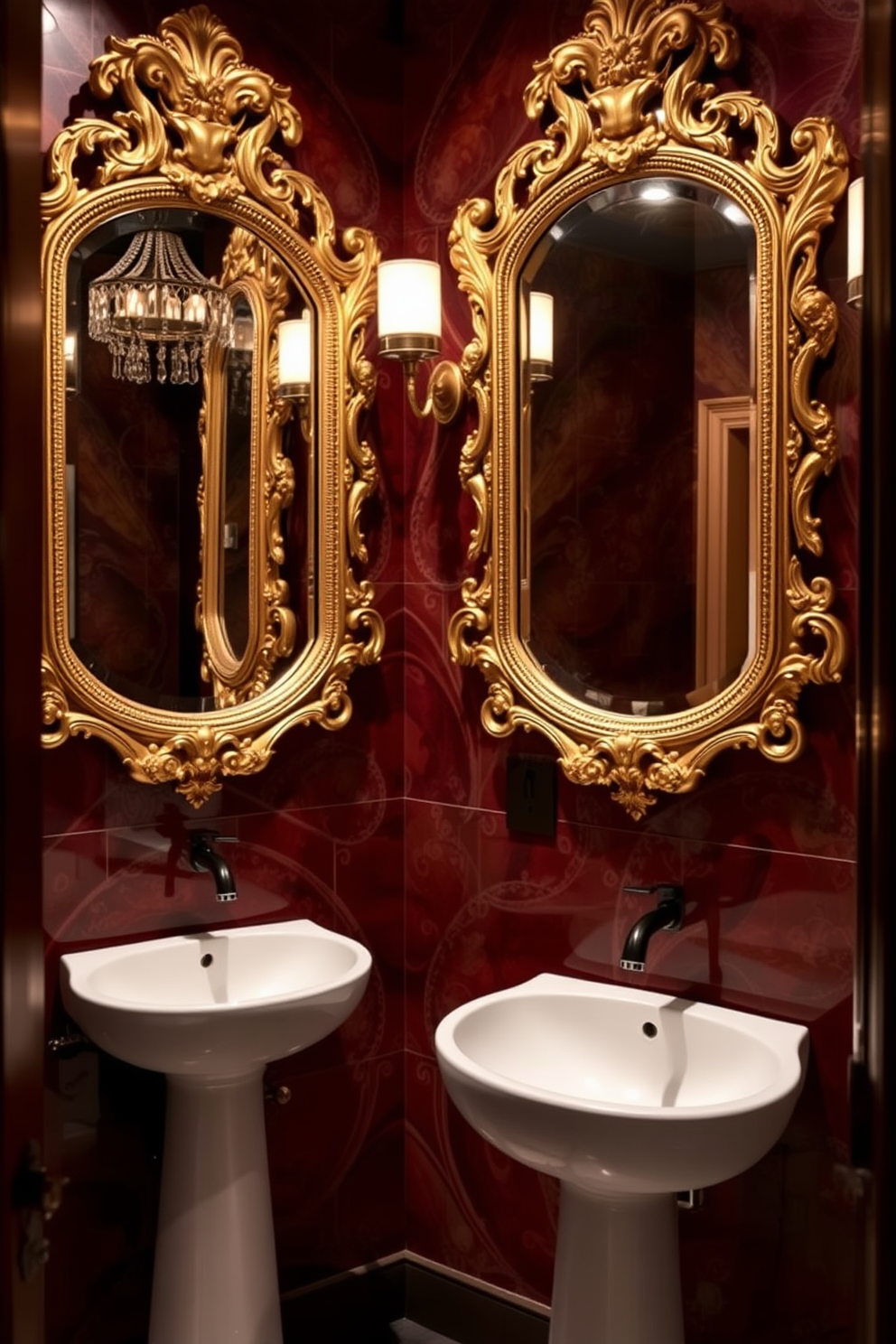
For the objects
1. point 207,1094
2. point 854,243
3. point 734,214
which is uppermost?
point 734,214

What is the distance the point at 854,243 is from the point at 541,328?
0.64 m

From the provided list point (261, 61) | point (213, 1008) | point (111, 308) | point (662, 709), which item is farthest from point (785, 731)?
point (261, 61)

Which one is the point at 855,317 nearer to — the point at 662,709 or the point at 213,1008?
the point at 662,709

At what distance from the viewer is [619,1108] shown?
1.86 meters

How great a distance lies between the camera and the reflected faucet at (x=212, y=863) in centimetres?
237

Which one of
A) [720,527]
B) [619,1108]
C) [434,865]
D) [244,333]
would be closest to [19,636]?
[619,1108]

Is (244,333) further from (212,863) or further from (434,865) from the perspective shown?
(434,865)

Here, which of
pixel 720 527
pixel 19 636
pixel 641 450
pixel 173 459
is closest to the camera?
pixel 19 636

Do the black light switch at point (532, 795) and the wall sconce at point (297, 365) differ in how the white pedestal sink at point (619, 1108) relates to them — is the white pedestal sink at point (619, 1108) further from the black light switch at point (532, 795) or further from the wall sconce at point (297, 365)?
the wall sconce at point (297, 365)

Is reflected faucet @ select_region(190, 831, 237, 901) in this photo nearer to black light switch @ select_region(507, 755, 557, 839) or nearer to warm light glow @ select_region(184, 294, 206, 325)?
black light switch @ select_region(507, 755, 557, 839)

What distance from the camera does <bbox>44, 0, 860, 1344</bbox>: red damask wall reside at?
7.13 ft

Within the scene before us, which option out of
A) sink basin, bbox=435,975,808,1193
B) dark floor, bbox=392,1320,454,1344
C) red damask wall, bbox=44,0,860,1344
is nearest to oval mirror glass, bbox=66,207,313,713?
red damask wall, bbox=44,0,860,1344

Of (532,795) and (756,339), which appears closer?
(756,339)

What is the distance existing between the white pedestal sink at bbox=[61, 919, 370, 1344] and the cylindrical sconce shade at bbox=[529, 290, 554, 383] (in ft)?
3.54
